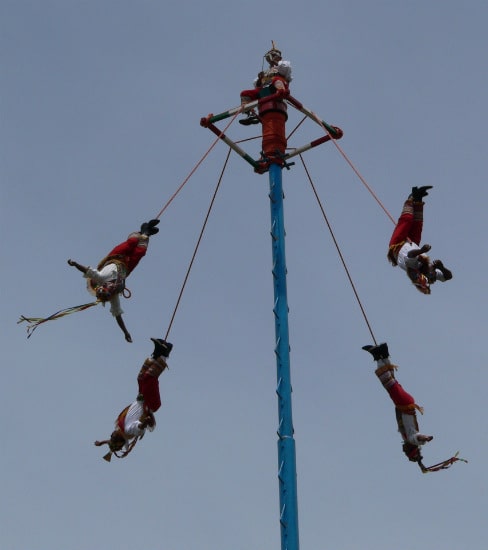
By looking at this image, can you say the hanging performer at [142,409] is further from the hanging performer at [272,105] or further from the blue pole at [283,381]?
the hanging performer at [272,105]

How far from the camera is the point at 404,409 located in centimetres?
1190

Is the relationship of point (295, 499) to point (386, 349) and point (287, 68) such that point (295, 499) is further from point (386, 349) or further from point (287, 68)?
point (287, 68)

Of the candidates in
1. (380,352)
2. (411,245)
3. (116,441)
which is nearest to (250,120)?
(411,245)

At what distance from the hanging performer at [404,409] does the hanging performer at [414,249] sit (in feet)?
2.96

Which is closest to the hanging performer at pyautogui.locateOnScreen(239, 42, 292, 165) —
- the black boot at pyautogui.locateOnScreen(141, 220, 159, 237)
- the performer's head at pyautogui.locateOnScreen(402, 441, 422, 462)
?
the black boot at pyautogui.locateOnScreen(141, 220, 159, 237)

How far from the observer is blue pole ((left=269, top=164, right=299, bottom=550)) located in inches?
420

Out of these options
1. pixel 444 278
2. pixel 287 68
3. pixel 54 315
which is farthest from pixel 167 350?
pixel 287 68

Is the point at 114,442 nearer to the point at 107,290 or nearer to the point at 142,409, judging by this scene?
the point at 142,409

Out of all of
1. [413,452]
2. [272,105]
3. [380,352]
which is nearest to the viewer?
[413,452]

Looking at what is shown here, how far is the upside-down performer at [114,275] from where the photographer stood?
11.9 meters

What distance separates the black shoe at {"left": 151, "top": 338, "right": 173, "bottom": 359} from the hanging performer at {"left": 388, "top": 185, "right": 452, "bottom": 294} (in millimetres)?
2789

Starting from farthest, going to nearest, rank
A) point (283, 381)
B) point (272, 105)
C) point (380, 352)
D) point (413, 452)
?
1. point (272, 105)
2. point (380, 352)
3. point (413, 452)
4. point (283, 381)

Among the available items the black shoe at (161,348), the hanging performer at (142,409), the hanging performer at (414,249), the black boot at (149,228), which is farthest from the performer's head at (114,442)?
the hanging performer at (414,249)

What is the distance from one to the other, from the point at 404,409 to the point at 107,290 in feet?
11.9
